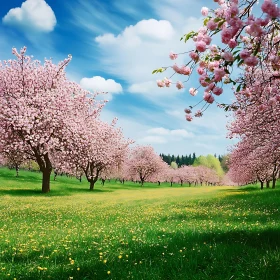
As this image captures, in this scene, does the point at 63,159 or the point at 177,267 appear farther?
the point at 63,159

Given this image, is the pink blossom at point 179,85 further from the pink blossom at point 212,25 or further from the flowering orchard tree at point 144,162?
the flowering orchard tree at point 144,162

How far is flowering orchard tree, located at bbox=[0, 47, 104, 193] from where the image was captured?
1368 inches

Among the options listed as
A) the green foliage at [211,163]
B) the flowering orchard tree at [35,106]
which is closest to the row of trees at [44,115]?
the flowering orchard tree at [35,106]

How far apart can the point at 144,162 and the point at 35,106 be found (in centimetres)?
7035

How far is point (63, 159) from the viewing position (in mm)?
38344

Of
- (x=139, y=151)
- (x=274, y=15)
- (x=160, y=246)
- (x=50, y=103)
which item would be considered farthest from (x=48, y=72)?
(x=139, y=151)

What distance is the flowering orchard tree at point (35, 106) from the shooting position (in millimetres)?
34750

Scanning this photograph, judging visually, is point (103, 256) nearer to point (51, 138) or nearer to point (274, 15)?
point (274, 15)

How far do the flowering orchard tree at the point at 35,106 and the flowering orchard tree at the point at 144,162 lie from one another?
65313 mm

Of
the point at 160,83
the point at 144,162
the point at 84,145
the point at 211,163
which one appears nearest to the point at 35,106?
the point at 84,145

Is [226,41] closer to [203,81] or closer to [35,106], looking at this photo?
[203,81]

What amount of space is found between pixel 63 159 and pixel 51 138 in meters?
4.01

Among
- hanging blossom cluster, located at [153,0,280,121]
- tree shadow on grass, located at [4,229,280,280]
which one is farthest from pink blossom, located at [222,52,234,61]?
tree shadow on grass, located at [4,229,280,280]

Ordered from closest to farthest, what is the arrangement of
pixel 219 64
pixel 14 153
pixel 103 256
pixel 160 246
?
pixel 219 64, pixel 103 256, pixel 160 246, pixel 14 153
